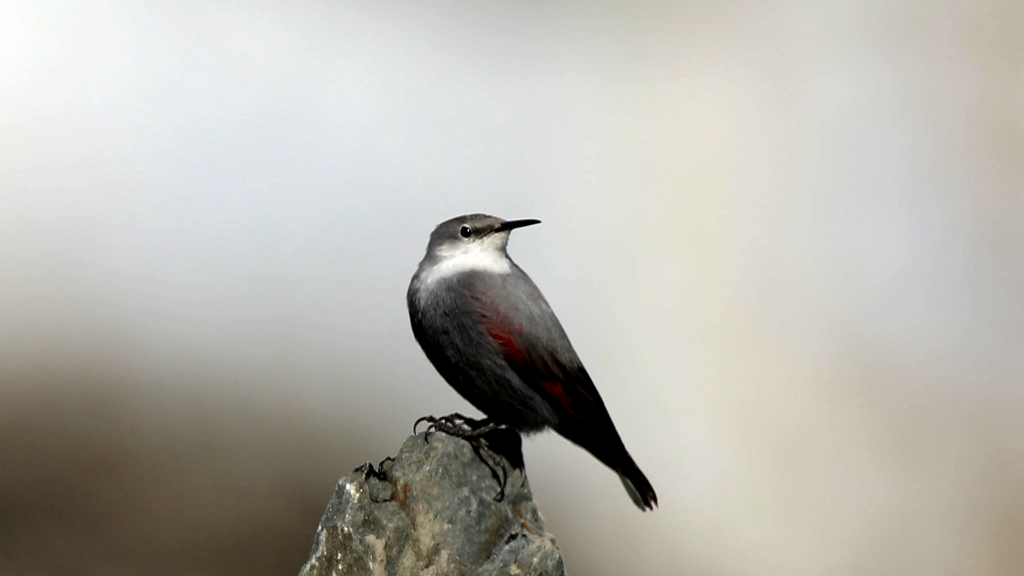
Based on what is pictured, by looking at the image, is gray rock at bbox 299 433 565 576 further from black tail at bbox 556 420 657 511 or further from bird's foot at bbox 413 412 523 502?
black tail at bbox 556 420 657 511

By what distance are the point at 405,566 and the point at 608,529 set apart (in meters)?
1.19

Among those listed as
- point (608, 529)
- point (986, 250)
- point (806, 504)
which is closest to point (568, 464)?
point (608, 529)

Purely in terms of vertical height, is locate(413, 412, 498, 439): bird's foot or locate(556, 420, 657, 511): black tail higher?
locate(413, 412, 498, 439): bird's foot

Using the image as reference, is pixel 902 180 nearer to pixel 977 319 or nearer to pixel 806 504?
pixel 977 319

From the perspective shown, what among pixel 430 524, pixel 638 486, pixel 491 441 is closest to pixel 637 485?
pixel 638 486

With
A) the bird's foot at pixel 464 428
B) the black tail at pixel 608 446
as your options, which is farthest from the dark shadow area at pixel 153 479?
the black tail at pixel 608 446

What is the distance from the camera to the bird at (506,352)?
194cm

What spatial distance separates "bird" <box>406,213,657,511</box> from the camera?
1.94 meters

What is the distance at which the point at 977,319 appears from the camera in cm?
278

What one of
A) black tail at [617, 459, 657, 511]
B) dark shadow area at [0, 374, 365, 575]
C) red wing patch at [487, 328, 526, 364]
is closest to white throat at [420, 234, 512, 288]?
red wing patch at [487, 328, 526, 364]

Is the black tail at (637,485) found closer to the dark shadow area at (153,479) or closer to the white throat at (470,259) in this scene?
the white throat at (470,259)

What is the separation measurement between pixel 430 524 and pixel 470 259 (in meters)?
0.64

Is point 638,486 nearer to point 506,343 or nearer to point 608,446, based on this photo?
point 608,446

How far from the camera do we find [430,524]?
68.5 inches
